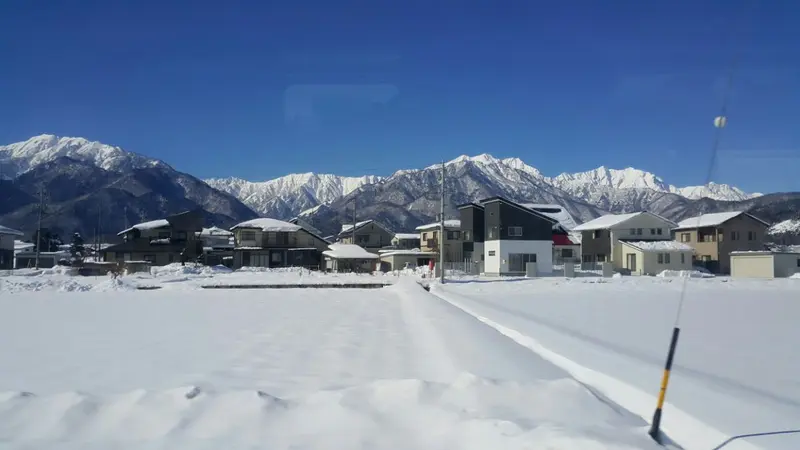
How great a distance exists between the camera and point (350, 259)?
162 ft

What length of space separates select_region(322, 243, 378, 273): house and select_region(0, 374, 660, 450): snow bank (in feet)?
141

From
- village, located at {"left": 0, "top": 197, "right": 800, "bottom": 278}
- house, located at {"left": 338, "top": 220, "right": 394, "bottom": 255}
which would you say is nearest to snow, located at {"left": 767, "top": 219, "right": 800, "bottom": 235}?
village, located at {"left": 0, "top": 197, "right": 800, "bottom": 278}

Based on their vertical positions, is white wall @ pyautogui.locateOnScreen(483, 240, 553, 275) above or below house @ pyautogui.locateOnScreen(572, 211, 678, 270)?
below

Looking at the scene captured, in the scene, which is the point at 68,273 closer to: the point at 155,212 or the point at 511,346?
the point at 511,346

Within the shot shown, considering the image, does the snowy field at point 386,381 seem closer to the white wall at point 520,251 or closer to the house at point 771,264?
the white wall at point 520,251

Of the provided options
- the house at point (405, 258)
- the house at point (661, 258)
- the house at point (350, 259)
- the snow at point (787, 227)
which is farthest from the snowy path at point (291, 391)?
the snow at point (787, 227)

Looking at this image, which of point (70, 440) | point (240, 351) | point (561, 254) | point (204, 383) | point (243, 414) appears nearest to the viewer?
point (70, 440)

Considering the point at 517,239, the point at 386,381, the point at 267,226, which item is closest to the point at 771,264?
the point at 517,239

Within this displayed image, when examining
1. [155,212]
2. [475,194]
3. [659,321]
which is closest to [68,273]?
[659,321]

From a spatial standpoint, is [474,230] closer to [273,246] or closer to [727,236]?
[273,246]

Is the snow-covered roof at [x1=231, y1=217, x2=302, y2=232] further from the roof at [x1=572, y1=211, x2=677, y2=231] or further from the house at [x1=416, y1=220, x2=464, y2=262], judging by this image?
the roof at [x1=572, y1=211, x2=677, y2=231]

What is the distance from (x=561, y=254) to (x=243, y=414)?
59.3 meters

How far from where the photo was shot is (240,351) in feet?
27.3

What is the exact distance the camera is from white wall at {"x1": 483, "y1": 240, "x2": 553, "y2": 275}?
41188mm
